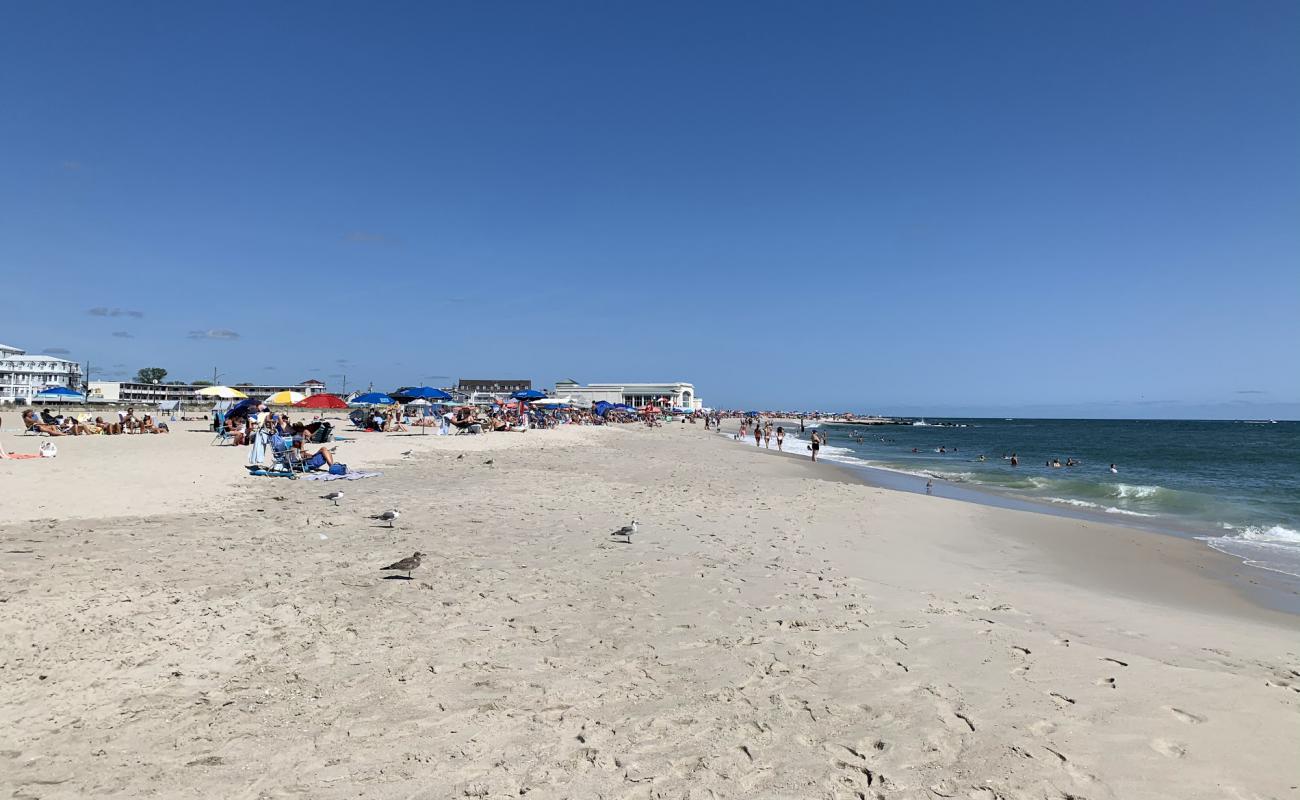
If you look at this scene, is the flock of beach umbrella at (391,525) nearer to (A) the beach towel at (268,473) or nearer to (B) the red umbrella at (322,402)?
(A) the beach towel at (268,473)

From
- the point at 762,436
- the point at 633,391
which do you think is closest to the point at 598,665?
the point at 762,436

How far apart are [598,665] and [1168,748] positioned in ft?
10.9

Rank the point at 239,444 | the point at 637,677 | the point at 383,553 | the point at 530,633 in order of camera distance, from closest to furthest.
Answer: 1. the point at 637,677
2. the point at 530,633
3. the point at 383,553
4. the point at 239,444

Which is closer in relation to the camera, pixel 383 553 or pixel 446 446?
pixel 383 553

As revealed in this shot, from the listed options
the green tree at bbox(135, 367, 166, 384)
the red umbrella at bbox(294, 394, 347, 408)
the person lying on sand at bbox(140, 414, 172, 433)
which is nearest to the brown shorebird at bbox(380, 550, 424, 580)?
the red umbrella at bbox(294, 394, 347, 408)

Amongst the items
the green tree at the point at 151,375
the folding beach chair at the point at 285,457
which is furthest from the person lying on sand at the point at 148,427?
the green tree at the point at 151,375

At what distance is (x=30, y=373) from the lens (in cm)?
9106

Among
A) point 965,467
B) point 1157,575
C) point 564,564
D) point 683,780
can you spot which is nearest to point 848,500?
point 1157,575

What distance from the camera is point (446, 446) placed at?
2280 centimetres

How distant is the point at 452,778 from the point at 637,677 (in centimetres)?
147

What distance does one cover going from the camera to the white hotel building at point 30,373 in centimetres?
8819

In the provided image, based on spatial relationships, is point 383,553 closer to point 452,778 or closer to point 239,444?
point 452,778

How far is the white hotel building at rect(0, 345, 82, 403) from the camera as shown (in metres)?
88.2

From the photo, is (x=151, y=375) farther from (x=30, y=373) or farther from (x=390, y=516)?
(x=390, y=516)
